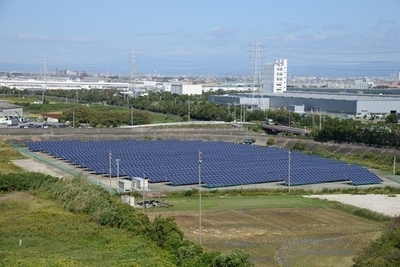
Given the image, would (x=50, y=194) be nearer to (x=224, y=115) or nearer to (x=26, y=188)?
(x=26, y=188)

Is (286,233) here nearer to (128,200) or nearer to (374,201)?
(128,200)

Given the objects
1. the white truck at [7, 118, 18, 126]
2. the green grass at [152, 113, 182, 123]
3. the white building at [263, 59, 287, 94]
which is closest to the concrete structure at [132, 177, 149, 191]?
the white truck at [7, 118, 18, 126]

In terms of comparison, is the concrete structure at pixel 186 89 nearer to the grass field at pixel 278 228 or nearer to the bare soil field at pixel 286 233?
the grass field at pixel 278 228

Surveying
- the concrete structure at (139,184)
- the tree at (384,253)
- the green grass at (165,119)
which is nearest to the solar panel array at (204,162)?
the concrete structure at (139,184)

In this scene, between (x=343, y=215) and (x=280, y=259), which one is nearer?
(x=280, y=259)

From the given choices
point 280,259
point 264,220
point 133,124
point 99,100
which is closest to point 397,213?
point 264,220

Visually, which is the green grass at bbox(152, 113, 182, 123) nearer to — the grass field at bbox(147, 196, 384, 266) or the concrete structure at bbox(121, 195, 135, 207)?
the grass field at bbox(147, 196, 384, 266)
